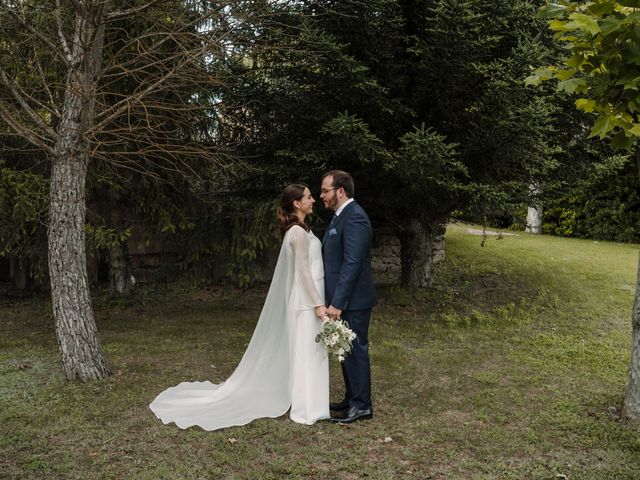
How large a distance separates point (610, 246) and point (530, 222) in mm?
3219

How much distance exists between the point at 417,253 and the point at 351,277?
5525 millimetres

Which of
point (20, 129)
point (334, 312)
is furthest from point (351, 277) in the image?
point (20, 129)

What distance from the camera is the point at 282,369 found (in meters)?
5.24

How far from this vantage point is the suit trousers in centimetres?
480

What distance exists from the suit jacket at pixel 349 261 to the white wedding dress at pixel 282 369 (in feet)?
0.48

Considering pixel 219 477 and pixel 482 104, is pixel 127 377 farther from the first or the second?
pixel 482 104

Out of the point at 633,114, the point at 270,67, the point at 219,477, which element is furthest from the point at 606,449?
the point at 270,67

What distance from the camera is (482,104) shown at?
7844 mm

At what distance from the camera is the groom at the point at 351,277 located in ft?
15.3

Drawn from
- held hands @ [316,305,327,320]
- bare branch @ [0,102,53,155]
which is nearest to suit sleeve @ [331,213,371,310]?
held hands @ [316,305,327,320]

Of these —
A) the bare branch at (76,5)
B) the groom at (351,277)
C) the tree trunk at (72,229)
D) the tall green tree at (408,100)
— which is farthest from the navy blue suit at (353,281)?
the bare branch at (76,5)

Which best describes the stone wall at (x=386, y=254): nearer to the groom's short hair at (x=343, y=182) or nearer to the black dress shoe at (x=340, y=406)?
the black dress shoe at (x=340, y=406)

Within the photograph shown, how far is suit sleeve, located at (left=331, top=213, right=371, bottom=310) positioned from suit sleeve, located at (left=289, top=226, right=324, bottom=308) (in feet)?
0.74

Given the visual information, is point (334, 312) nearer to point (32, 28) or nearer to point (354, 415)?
point (354, 415)
